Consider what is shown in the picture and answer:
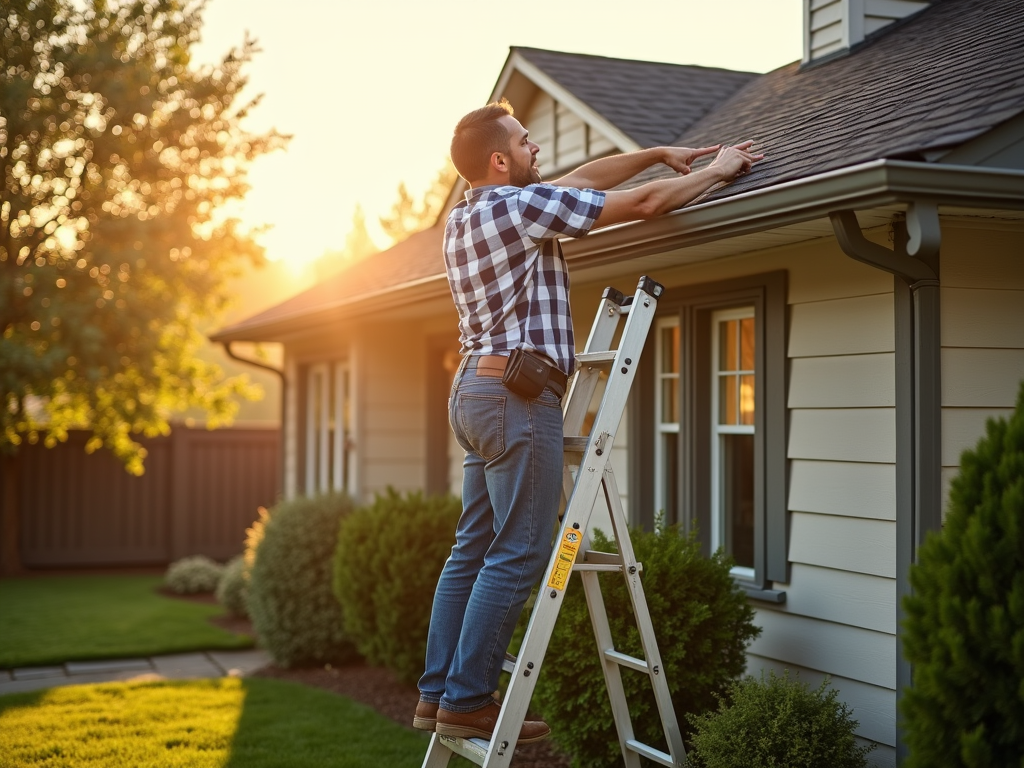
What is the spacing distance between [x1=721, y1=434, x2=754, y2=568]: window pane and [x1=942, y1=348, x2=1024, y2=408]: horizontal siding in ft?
4.68

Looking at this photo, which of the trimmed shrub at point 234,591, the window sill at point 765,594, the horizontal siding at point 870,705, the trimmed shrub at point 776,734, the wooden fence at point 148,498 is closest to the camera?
the trimmed shrub at point 776,734

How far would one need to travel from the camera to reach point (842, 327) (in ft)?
15.4

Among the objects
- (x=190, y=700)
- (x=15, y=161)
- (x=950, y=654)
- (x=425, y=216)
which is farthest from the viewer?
(x=425, y=216)

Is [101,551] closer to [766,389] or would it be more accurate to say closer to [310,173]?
[310,173]

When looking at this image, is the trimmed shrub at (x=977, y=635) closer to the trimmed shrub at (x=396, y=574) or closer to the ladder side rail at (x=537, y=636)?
the ladder side rail at (x=537, y=636)

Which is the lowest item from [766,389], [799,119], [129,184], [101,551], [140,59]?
[101,551]

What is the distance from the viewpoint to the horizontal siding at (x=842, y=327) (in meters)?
4.47

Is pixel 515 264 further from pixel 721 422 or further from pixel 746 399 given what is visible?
pixel 721 422

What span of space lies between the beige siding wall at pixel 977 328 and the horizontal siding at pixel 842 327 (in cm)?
27

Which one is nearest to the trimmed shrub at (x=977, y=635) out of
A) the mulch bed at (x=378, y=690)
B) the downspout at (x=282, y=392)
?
the mulch bed at (x=378, y=690)

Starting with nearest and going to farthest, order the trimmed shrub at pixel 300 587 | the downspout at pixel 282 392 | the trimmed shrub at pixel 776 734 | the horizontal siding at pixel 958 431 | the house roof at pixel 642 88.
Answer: the trimmed shrub at pixel 776 734
the horizontal siding at pixel 958 431
the house roof at pixel 642 88
the trimmed shrub at pixel 300 587
the downspout at pixel 282 392

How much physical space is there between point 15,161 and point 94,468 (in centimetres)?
389

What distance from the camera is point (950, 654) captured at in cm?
287

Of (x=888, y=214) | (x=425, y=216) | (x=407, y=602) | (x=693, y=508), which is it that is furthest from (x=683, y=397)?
(x=425, y=216)
